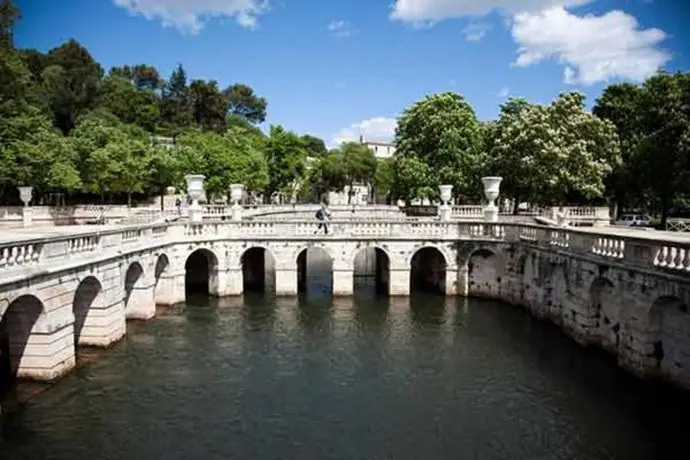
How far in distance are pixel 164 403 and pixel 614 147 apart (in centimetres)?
3956

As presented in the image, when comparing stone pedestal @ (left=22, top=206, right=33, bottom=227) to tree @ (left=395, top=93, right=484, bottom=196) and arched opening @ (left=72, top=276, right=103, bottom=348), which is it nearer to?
arched opening @ (left=72, top=276, right=103, bottom=348)

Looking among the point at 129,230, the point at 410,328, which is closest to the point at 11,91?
the point at 129,230

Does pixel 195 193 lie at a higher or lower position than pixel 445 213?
higher

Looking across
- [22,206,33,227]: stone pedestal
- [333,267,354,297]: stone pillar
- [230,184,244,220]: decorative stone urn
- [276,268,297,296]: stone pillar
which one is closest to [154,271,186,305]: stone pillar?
[276,268,297,296]: stone pillar

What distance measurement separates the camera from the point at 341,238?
104ft

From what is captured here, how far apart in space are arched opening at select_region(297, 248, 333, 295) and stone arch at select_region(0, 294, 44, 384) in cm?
1773

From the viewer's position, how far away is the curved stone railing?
16.8 metres

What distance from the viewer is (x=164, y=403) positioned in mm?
17375

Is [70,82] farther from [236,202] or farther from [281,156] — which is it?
[236,202]

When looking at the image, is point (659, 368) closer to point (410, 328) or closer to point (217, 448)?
point (410, 328)

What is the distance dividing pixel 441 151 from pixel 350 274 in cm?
2222

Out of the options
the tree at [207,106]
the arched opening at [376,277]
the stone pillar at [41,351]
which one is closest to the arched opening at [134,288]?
the stone pillar at [41,351]

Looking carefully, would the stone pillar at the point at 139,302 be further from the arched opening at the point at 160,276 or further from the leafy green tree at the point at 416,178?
the leafy green tree at the point at 416,178

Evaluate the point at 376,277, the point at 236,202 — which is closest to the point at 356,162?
the point at 376,277
